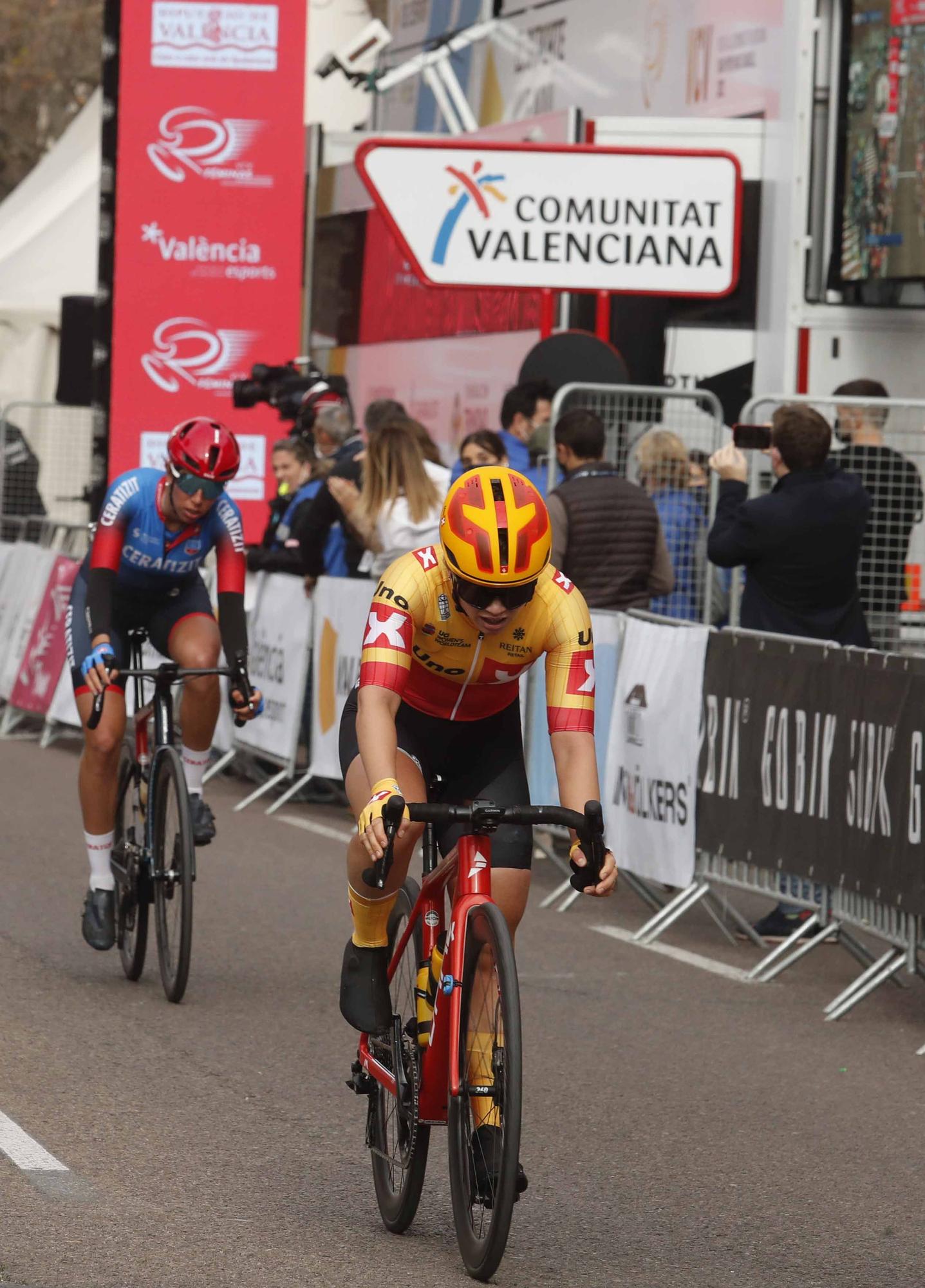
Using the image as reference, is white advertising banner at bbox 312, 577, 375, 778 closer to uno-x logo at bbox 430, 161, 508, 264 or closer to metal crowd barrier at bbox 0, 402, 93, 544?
uno-x logo at bbox 430, 161, 508, 264

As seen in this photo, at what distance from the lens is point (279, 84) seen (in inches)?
827

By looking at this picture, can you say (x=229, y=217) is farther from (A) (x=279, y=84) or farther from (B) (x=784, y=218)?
(B) (x=784, y=218)

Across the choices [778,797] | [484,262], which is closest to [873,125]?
[484,262]

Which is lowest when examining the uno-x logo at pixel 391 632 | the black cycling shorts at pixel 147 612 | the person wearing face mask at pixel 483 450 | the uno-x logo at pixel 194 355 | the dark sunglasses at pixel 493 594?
the black cycling shorts at pixel 147 612

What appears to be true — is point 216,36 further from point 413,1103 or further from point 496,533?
point 413,1103

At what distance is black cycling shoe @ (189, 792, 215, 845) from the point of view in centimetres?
898

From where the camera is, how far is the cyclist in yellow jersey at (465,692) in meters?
5.38

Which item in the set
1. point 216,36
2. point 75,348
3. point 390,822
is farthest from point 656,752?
point 75,348

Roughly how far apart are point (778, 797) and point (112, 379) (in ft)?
40.6

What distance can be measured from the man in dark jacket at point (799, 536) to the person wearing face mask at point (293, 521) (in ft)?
13.4

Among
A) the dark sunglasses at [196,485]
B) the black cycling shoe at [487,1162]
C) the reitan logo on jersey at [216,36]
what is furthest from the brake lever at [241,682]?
the reitan logo on jersey at [216,36]

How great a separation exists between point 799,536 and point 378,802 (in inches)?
212

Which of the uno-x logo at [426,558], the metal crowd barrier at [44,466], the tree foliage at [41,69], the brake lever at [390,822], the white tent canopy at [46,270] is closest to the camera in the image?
the brake lever at [390,822]

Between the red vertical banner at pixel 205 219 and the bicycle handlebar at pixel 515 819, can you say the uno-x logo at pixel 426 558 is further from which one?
the red vertical banner at pixel 205 219
